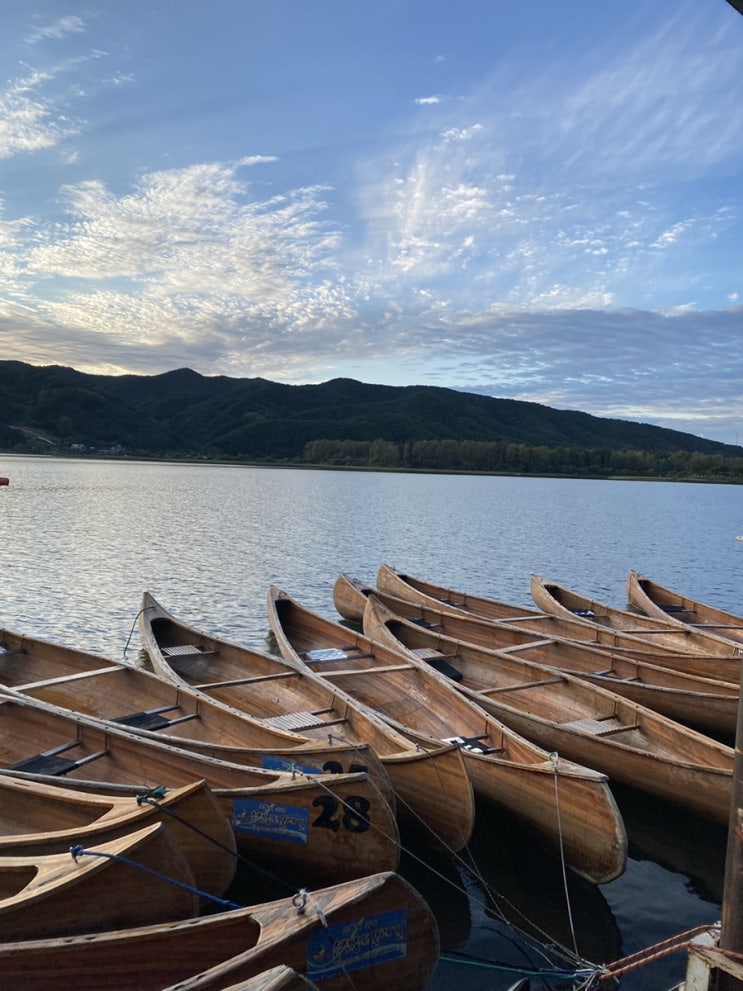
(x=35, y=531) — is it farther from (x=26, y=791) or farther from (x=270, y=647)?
(x=26, y=791)

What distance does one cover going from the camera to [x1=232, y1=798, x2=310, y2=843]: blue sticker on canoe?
7590 millimetres

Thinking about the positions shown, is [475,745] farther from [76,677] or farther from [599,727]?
[76,677]

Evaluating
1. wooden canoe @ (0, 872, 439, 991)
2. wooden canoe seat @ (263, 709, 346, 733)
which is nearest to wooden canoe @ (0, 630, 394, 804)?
wooden canoe seat @ (263, 709, 346, 733)

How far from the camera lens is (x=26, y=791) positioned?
724cm

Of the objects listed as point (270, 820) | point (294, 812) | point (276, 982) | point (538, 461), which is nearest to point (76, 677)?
point (270, 820)

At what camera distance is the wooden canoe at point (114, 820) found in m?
6.22

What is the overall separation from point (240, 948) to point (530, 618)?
1577 cm

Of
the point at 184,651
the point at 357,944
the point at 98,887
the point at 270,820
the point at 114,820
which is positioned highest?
the point at 114,820

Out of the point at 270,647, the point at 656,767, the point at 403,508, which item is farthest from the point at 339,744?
the point at 403,508

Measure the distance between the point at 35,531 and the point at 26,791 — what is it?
38.9 m

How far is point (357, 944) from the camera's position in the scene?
5387 mm

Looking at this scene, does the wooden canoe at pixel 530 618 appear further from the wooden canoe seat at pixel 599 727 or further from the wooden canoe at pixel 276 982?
the wooden canoe at pixel 276 982

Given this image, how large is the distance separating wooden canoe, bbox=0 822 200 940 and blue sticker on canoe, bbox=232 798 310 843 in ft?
4.93

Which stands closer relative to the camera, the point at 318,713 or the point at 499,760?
the point at 499,760
